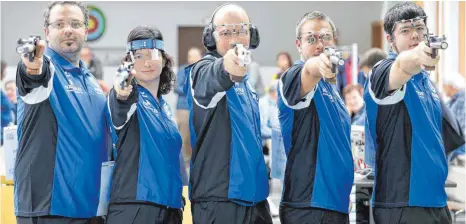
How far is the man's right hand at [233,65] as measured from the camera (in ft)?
11.2

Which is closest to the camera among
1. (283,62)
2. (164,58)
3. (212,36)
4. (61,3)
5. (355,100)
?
(212,36)

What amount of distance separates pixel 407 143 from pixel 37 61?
6.61 feet

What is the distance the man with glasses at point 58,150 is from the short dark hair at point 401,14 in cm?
174

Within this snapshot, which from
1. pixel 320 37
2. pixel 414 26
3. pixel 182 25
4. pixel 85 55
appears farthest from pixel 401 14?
pixel 182 25

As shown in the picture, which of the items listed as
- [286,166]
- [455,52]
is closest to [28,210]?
[286,166]

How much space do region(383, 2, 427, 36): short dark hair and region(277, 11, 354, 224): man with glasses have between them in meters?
0.36

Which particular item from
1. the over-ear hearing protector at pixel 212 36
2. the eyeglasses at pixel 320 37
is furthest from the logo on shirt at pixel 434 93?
the over-ear hearing protector at pixel 212 36

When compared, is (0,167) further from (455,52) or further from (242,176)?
(455,52)

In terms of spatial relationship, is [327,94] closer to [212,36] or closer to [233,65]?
[212,36]

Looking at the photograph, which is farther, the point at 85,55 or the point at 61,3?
the point at 85,55

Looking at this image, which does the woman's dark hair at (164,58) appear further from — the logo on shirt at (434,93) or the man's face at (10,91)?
the man's face at (10,91)

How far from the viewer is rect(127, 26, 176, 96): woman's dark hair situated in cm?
420

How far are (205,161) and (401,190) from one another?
3.59ft

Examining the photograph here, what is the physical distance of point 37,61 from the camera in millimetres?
3584
